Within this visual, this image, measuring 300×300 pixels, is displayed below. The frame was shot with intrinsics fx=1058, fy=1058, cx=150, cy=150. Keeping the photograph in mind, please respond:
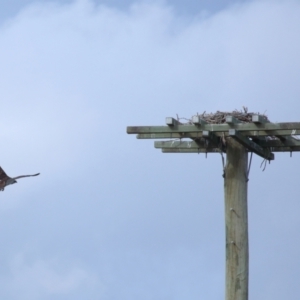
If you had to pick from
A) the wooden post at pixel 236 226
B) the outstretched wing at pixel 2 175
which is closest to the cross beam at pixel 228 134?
the wooden post at pixel 236 226

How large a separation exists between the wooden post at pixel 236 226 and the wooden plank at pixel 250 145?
0.11 meters

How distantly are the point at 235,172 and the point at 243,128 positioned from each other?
0.52m

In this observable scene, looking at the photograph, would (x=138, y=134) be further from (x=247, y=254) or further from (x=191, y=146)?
(x=247, y=254)

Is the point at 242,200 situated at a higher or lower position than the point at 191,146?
lower

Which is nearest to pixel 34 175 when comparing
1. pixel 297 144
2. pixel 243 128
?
pixel 243 128

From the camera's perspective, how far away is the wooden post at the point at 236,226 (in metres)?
11.0

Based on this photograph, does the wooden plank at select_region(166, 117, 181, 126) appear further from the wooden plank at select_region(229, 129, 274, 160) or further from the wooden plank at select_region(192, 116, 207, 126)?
the wooden plank at select_region(229, 129, 274, 160)

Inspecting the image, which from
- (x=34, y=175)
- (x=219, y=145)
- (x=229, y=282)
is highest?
(x=219, y=145)

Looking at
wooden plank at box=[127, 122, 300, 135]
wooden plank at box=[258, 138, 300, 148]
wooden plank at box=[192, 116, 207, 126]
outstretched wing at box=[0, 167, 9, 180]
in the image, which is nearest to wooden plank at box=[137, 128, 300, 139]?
wooden plank at box=[127, 122, 300, 135]

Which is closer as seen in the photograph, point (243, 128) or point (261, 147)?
point (243, 128)

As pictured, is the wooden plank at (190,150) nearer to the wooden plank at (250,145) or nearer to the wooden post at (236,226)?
the wooden post at (236,226)

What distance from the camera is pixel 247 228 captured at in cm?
1116

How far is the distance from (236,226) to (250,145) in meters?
0.89

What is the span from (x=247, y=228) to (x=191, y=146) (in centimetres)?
119
